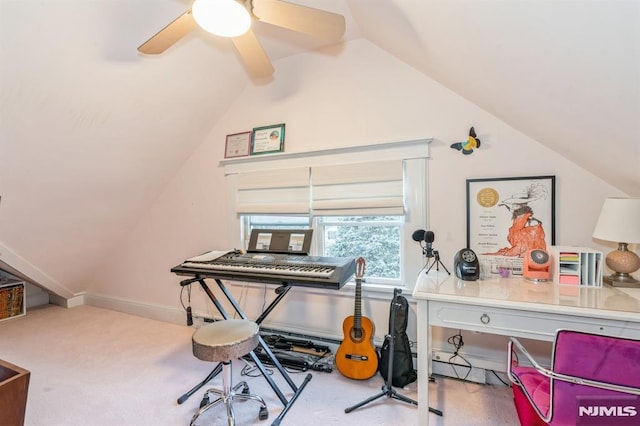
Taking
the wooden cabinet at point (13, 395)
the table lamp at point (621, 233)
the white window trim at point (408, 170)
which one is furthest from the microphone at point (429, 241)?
the wooden cabinet at point (13, 395)

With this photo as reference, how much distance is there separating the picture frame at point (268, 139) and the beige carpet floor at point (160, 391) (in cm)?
192

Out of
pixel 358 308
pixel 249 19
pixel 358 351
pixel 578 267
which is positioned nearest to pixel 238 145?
pixel 249 19

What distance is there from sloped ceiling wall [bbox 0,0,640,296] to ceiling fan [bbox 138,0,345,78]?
0.40m

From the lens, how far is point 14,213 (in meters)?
2.58

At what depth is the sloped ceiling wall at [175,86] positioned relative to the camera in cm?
107

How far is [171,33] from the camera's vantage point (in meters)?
1.49

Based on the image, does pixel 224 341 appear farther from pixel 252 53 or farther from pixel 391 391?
pixel 252 53

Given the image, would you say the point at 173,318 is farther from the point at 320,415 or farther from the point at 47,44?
the point at 47,44

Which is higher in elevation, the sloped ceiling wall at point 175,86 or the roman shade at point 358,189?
the sloped ceiling wall at point 175,86

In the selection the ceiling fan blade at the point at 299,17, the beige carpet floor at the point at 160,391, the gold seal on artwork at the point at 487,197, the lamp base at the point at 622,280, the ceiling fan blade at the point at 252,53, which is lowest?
the beige carpet floor at the point at 160,391

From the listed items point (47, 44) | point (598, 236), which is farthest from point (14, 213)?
point (598, 236)

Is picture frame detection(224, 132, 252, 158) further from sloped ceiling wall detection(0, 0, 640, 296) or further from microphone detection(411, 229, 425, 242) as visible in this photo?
microphone detection(411, 229, 425, 242)

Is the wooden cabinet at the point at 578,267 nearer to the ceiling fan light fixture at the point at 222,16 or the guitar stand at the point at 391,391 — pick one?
the guitar stand at the point at 391,391

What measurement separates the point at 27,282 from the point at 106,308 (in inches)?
42.5
